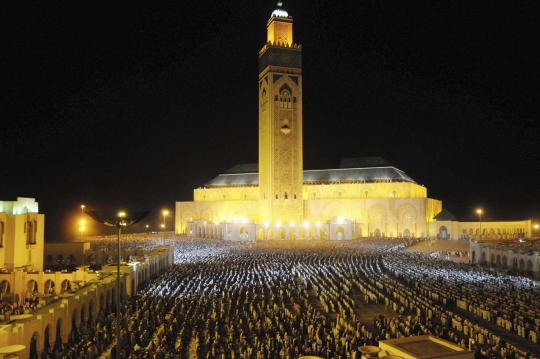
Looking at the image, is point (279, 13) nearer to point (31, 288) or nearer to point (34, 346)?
point (31, 288)

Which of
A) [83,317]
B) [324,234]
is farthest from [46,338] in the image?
[324,234]

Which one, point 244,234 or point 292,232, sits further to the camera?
point 292,232

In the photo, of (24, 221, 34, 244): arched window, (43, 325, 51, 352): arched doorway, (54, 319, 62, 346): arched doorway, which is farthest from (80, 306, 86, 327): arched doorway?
(24, 221, 34, 244): arched window

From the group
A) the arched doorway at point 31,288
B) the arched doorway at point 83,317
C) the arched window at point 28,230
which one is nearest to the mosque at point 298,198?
the arched window at point 28,230

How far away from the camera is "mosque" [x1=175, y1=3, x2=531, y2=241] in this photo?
62.2m

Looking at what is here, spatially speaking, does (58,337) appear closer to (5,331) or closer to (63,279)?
(5,331)

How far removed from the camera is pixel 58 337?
17.2 metres

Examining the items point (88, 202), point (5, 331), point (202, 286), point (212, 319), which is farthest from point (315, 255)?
point (88, 202)

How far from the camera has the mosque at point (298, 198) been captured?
62188mm

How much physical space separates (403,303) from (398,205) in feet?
150

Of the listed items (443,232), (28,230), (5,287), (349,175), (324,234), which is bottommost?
(5,287)

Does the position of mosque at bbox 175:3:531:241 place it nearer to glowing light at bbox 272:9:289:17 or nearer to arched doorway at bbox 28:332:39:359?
glowing light at bbox 272:9:289:17

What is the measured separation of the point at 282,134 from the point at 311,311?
154 ft

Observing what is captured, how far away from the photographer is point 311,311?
19469 millimetres
